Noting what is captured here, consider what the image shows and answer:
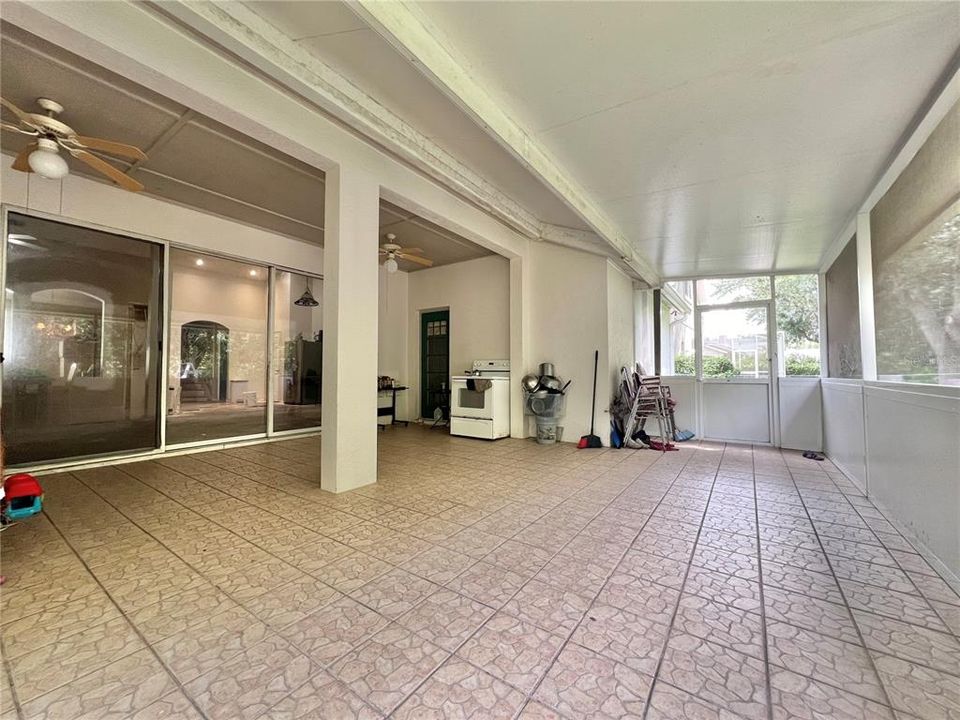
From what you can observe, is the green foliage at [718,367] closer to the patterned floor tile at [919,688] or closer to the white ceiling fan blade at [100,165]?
the patterned floor tile at [919,688]

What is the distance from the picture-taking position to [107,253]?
409 centimetres

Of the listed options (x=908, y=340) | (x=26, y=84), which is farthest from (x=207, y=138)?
(x=908, y=340)

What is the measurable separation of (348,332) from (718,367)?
19.4 ft

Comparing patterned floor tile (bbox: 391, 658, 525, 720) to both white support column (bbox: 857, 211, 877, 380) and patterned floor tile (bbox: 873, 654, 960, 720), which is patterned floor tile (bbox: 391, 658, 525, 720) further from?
white support column (bbox: 857, 211, 877, 380)

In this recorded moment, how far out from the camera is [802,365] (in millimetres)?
5582

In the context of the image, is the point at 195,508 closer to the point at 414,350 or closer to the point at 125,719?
the point at 125,719

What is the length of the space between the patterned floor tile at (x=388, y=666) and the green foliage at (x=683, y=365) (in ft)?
21.0

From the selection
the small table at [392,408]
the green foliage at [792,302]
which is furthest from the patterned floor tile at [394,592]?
the green foliage at [792,302]

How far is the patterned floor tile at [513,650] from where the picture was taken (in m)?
1.22

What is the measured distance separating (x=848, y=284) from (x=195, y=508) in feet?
22.5

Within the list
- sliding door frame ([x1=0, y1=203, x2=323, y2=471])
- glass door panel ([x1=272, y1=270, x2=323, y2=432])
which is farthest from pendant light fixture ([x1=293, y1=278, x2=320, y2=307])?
sliding door frame ([x1=0, y1=203, x2=323, y2=471])

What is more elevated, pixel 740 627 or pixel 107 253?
pixel 107 253

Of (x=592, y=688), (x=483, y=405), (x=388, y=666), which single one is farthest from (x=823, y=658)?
(x=483, y=405)

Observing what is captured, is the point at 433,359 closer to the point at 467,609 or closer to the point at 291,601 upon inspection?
the point at 291,601
